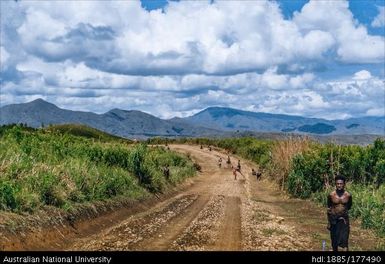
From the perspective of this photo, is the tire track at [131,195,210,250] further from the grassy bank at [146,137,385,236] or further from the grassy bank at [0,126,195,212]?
the grassy bank at [146,137,385,236]

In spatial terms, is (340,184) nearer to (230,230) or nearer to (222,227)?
(230,230)

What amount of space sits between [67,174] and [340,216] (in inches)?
424

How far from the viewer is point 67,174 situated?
853 inches

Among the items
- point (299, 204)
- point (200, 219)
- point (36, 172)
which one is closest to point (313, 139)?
Result: point (299, 204)

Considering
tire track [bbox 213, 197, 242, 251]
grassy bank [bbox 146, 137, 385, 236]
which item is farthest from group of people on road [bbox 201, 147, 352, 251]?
grassy bank [bbox 146, 137, 385, 236]

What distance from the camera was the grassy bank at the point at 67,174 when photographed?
1833 cm

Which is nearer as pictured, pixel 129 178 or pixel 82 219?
pixel 82 219

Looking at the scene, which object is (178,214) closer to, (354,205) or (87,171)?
(87,171)

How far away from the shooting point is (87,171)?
77.7ft

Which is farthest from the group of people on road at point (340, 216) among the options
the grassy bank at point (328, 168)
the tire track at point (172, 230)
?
the grassy bank at point (328, 168)

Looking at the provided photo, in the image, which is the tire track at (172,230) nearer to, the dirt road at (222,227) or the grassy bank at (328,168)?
the dirt road at (222,227)

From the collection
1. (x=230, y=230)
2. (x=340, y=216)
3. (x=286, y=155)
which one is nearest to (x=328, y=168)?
(x=286, y=155)

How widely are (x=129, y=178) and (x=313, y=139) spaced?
51.0 feet

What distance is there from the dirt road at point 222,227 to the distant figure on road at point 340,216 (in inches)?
82.5
